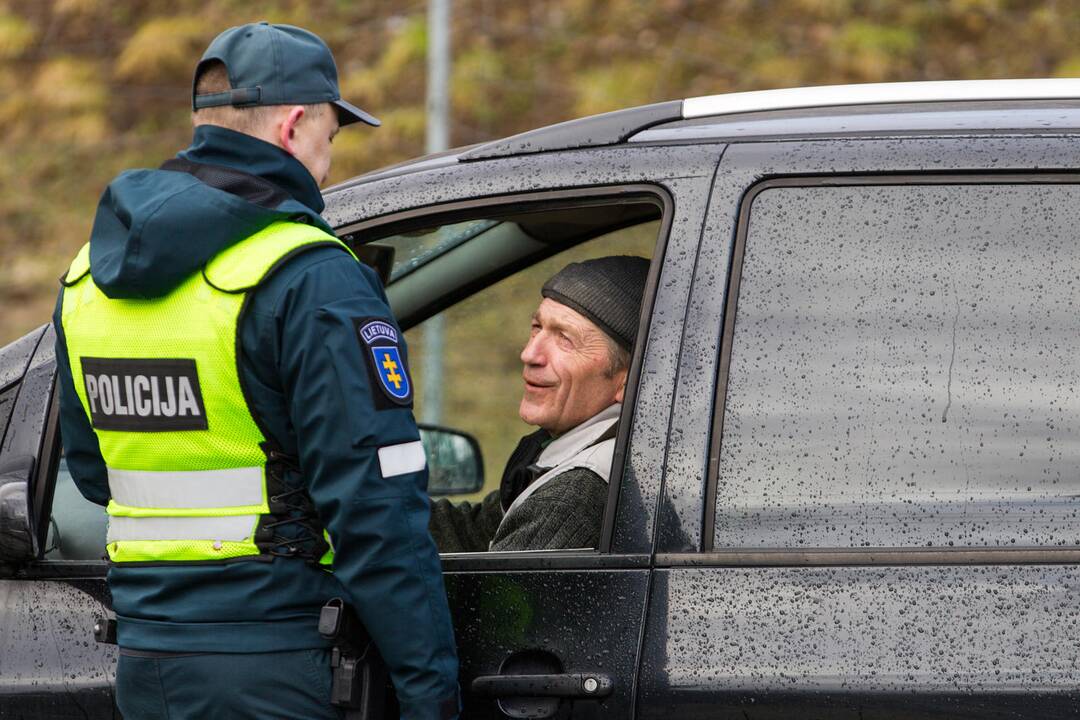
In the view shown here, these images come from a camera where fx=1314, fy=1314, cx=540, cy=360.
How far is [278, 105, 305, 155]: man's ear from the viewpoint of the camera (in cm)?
207

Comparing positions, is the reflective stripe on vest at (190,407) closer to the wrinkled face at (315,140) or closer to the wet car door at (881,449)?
the wrinkled face at (315,140)

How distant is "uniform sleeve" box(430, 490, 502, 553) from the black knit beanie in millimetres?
479

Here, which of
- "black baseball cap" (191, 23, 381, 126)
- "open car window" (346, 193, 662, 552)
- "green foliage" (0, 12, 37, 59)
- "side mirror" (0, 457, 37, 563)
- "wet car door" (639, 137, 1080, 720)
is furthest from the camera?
"green foliage" (0, 12, 37, 59)

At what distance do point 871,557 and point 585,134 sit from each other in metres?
0.85

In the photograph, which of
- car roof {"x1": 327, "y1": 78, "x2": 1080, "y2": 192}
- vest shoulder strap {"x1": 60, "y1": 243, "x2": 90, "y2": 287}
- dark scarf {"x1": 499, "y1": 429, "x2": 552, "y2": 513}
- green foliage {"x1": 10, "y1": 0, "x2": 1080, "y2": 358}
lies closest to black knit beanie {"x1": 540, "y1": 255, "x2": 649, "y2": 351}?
dark scarf {"x1": 499, "y1": 429, "x2": 552, "y2": 513}

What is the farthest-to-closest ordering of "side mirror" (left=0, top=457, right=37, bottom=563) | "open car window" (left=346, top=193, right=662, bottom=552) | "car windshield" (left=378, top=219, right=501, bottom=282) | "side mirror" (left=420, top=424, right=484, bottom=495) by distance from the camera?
"side mirror" (left=420, top=424, right=484, bottom=495) → "car windshield" (left=378, top=219, right=501, bottom=282) → "open car window" (left=346, top=193, right=662, bottom=552) → "side mirror" (left=0, top=457, right=37, bottom=563)

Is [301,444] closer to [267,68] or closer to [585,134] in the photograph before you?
[267,68]

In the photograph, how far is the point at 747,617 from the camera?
188cm

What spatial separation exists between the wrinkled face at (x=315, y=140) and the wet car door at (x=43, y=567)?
0.63m

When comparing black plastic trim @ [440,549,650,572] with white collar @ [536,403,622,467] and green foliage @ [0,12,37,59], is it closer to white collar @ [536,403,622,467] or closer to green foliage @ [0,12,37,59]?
white collar @ [536,403,622,467]

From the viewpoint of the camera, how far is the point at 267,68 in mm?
2053

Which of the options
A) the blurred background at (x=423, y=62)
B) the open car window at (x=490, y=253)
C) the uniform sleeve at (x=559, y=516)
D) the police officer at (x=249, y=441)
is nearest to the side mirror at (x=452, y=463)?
the open car window at (x=490, y=253)

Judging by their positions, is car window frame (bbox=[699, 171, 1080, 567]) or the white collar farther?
the white collar

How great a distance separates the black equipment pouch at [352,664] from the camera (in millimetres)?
1927
